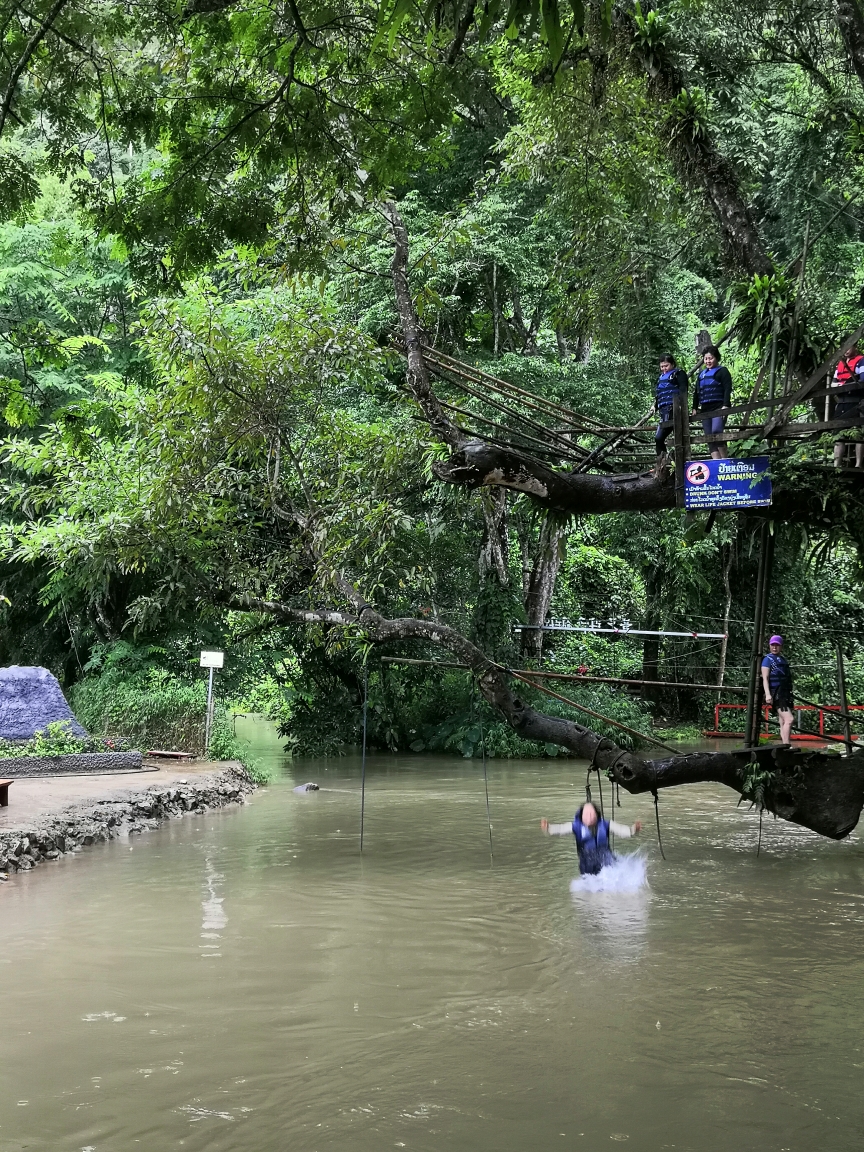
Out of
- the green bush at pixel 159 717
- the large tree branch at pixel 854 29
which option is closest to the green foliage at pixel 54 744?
the green bush at pixel 159 717

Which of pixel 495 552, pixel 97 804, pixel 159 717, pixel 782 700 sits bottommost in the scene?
pixel 97 804

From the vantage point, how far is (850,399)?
33.6 ft

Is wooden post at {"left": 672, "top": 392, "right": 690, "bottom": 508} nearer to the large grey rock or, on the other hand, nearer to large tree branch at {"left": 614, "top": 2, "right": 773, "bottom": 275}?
large tree branch at {"left": 614, "top": 2, "right": 773, "bottom": 275}

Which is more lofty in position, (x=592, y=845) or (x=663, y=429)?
(x=663, y=429)

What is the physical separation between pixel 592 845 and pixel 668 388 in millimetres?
4756

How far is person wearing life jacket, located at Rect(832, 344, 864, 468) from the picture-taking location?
31.8 ft

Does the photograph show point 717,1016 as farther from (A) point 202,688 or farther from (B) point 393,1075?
(A) point 202,688

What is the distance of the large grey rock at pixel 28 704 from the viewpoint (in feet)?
57.5

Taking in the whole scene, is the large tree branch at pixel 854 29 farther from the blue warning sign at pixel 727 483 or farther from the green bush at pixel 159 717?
the green bush at pixel 159 717

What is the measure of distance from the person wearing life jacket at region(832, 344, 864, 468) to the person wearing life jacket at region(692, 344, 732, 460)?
994mm

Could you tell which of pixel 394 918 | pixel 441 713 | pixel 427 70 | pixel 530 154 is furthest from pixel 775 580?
pixel 427 70

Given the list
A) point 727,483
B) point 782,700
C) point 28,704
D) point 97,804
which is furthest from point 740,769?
point 28,704

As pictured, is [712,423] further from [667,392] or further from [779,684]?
[779,684]

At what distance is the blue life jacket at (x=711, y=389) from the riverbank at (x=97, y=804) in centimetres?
845
